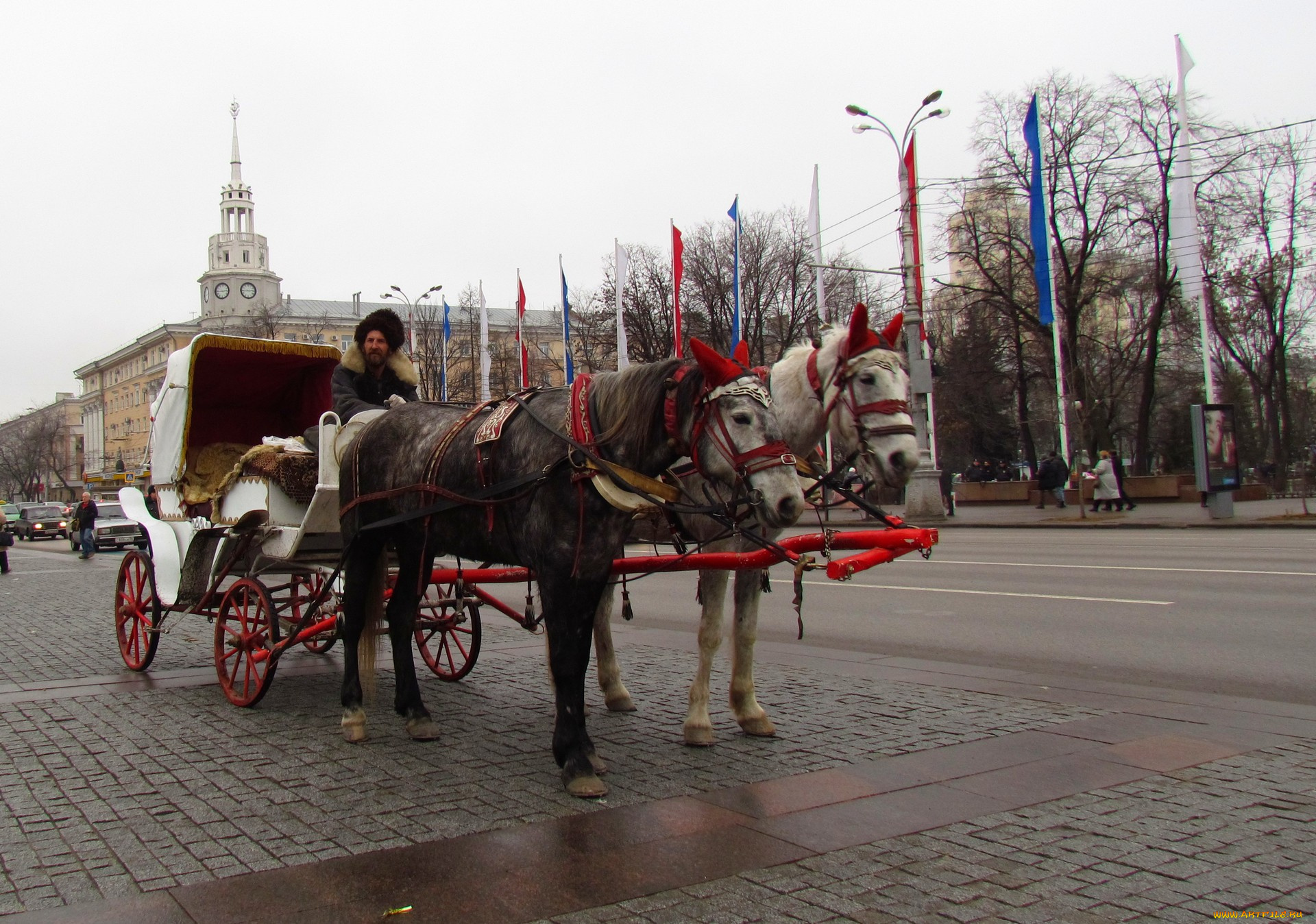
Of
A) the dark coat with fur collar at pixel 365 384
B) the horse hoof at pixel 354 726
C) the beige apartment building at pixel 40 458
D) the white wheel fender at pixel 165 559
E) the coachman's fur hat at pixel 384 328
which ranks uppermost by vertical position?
the beige apartment building at pixel 40 458

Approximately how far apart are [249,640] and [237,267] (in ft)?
378

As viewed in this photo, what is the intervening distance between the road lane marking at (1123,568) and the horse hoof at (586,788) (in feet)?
35.5

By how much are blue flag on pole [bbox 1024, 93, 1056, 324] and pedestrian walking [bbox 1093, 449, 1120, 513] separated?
428cm

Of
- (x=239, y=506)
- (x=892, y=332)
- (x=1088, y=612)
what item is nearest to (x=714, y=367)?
(x=892, y=332)

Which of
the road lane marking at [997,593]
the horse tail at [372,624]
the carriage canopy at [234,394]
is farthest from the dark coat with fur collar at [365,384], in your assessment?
the road lane marking at [997,593]

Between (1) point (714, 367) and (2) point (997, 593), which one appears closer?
(1) point (714, 367)

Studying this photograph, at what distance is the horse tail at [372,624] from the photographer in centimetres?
646

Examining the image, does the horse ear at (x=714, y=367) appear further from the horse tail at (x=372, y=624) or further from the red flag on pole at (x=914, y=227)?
the red flag on pole at (x=914, y=227)

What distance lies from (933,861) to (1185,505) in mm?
30324

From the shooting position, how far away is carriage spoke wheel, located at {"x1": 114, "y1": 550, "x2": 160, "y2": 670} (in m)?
8.36

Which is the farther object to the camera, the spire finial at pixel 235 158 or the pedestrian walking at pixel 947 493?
the spire finial at pixel 235 158

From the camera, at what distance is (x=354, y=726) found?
242 inches

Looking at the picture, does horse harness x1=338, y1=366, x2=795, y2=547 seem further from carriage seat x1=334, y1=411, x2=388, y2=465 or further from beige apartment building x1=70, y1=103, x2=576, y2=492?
beige apartment building x1=70, y1=103, x2=576, y2=492

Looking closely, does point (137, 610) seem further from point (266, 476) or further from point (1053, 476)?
point (1053, 476)
